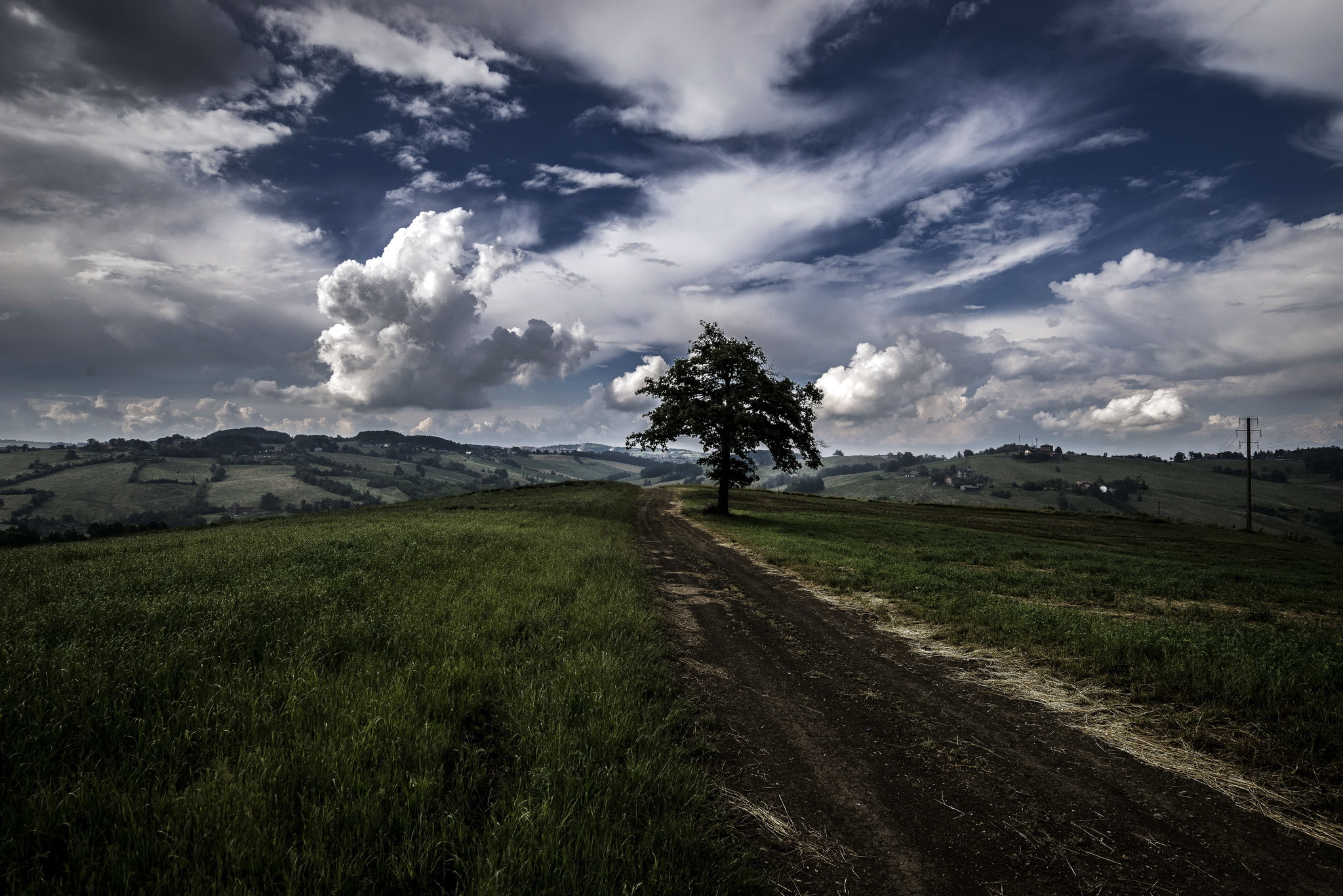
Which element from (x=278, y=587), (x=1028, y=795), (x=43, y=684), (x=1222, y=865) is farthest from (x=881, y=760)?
(x=278, y=587)

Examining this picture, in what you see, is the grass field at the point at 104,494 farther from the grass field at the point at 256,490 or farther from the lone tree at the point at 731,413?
the lone tree at the point at 731,413

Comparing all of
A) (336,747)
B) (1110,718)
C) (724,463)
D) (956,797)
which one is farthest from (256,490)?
(1110,718)

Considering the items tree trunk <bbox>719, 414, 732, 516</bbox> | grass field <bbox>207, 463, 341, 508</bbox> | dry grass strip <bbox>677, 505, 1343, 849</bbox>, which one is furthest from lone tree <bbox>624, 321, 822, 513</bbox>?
grass field <bbox>207, 463, 341, 508</bbox>

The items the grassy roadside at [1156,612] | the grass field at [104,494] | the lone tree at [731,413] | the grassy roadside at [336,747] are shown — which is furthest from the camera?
the grass field at [104,494]

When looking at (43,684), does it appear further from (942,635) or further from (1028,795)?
(942,635)

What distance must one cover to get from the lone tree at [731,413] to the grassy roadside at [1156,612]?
638 cm

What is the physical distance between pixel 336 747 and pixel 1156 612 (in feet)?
55.4

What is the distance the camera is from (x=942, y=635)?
32.3 feet

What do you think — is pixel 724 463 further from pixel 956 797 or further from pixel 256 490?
pixel 256 490

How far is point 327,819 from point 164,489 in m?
241

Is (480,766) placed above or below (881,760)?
above

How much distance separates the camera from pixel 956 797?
4738 millimetres

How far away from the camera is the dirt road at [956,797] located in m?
3.80

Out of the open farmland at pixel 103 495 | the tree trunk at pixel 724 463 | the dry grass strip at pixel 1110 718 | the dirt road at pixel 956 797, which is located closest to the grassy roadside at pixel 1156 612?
the dry grass strip at pixel 1110 718
